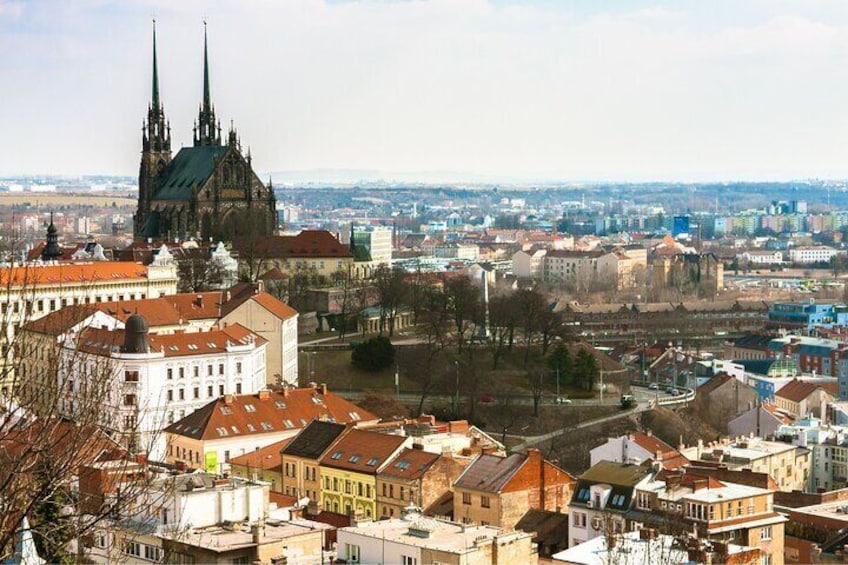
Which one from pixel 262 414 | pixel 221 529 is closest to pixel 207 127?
pixel 262 414

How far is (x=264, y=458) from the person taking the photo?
42156mm

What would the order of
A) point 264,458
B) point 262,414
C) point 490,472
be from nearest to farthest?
point 490,472
point 264,458
point 262,414

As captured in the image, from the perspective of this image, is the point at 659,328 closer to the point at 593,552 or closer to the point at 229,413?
the point at 229,413

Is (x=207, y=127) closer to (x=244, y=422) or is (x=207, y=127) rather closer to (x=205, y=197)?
(x=205, y=197)

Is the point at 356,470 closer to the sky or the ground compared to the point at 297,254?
closer to the ground

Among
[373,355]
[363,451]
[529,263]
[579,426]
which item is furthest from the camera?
[529,263]

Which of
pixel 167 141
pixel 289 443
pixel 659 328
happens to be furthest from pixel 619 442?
pixel 167 141

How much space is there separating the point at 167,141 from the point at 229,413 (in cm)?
5207

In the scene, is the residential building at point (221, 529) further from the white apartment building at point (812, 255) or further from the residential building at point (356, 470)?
the white apartment building at point (812, 255)

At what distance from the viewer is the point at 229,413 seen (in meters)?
45.0

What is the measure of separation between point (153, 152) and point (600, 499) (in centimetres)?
6361

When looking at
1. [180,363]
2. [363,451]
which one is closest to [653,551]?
[363,451]

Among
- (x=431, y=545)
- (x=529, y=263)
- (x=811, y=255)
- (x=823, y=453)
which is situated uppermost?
(x=431, y=545)

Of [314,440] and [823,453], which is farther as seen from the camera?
[823,453]
